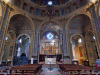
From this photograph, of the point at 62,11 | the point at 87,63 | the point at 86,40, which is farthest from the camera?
the point at 62,11

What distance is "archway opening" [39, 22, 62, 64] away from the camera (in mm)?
21484

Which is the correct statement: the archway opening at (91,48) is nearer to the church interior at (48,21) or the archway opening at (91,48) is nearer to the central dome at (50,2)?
the church interior at (48,21)

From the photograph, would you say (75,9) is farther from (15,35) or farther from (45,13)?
(15,35)

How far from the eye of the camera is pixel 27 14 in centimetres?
1583

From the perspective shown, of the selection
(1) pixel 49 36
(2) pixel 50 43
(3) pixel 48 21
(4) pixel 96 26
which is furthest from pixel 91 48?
(1) pixel 49 36

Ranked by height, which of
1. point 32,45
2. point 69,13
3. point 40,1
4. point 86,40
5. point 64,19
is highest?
point 40,1

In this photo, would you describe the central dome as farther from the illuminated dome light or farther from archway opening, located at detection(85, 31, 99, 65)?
archway opening, located at detection(85, 31, 99, 65)

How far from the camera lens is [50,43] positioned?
23250mm

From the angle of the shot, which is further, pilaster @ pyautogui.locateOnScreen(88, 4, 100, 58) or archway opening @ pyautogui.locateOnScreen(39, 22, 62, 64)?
archway opening @ pyautogui.locateOnScreen(39, 22, 62, 64)

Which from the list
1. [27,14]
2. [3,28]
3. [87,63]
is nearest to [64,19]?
[27,14]

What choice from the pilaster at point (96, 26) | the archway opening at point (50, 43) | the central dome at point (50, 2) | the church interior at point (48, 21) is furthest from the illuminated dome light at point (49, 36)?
the pilaster at point (96, 26)

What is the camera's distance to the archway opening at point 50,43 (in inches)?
846

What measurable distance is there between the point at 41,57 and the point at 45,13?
12.4 m

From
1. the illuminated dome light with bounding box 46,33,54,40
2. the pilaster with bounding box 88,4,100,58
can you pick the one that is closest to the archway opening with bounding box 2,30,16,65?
the illuminated dome light with bounding box 46,33,54,40
